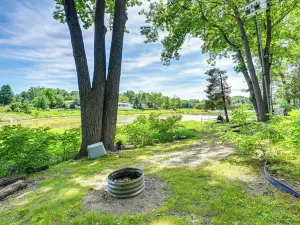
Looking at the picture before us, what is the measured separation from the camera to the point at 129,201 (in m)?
2.19

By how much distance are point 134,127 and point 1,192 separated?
12.3 feet

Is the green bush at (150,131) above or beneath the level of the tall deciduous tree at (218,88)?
beneath

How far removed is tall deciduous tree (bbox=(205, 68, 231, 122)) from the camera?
1342cm

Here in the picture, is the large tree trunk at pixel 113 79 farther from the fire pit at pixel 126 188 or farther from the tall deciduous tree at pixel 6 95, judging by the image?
the tall deciduous tree at pixel 6 95

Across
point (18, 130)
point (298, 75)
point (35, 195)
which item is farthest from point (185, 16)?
Result: point (298, 75)

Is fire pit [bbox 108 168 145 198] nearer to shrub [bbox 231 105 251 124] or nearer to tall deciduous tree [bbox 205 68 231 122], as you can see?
shrub [bbox 231 105 251 124]

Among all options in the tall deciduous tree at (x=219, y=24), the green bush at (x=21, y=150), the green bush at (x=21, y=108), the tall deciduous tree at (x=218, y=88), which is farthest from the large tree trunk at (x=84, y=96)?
the tall deciduous tree at (x=218, y=88)

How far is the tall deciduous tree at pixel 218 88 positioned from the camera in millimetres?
13422

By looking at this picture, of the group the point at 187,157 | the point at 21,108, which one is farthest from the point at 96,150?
the point at 21,108

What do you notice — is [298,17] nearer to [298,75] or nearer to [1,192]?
[298,75]

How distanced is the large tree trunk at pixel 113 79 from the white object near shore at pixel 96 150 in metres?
0.41

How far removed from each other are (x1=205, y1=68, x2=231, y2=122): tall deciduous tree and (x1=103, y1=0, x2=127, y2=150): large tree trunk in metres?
10.1

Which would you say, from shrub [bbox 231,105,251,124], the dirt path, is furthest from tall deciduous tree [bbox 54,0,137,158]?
shrub [bbox 231,105,251,124]

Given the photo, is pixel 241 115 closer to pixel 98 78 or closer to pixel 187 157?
pixel 187 157
